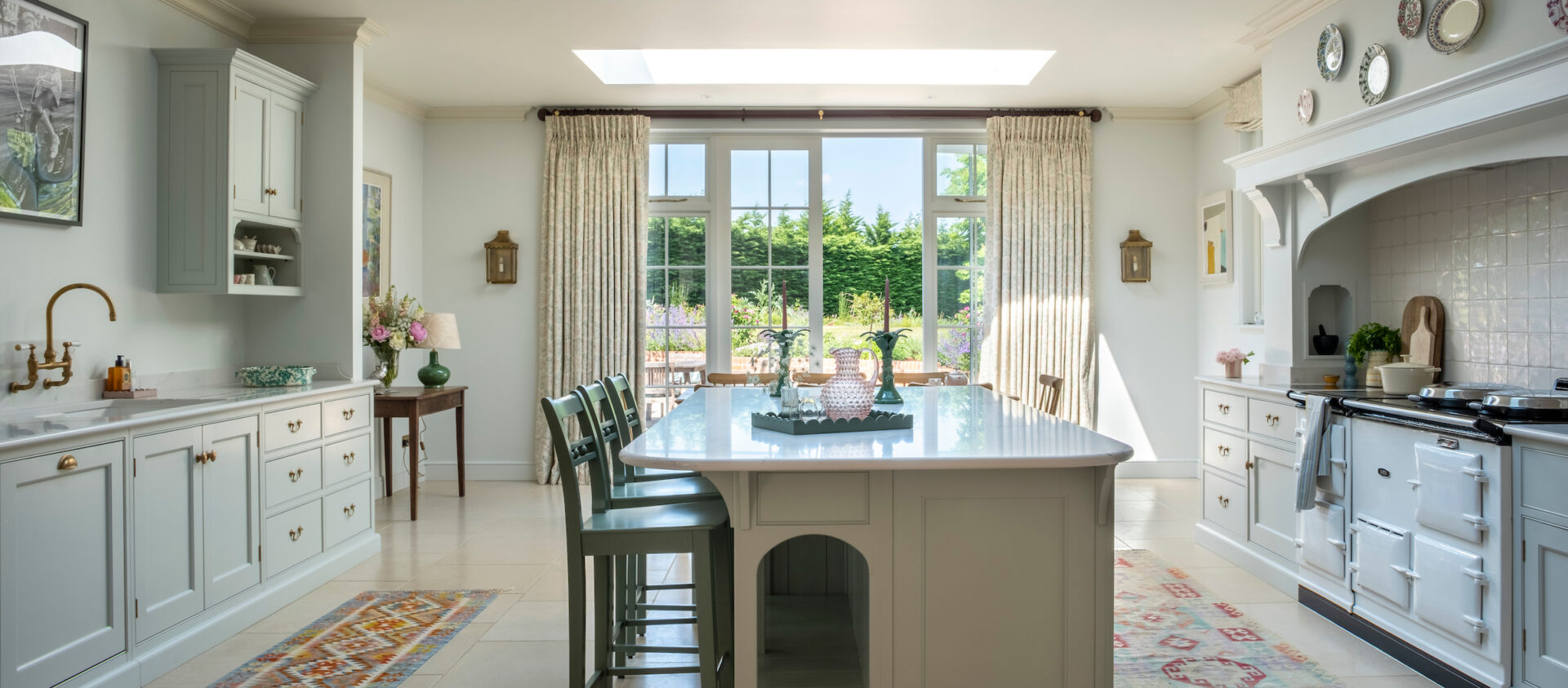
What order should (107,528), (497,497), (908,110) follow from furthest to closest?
(908,110) < (497,497) < (107,528)

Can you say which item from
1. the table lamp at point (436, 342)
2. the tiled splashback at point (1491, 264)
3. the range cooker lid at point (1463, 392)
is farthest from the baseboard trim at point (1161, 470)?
the table lamp at point (436, 342)

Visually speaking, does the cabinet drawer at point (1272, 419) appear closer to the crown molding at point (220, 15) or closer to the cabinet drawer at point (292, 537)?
the cabinet drawer at point (292, 537)

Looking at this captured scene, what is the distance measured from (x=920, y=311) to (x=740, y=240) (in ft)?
4.60

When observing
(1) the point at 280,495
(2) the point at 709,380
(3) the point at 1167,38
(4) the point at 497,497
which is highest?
(3) the point at 1167,38

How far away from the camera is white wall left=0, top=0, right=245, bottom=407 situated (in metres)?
3.02

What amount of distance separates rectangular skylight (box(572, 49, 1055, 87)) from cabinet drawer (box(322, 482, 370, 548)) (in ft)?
9.26

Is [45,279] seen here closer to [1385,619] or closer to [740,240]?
[740,240]

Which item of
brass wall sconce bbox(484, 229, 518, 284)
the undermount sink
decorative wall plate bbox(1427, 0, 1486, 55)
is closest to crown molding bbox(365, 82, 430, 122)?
brass wall sconce bbox(484, 229, 518, 284)

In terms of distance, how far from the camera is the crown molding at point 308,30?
4.24 metres

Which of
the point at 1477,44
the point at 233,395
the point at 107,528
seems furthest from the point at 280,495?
the point at 1477,44

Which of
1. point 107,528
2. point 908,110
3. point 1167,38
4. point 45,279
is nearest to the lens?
point 107,528

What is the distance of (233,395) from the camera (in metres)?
3.48

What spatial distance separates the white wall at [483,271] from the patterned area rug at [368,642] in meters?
2.53

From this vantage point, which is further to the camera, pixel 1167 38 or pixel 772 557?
pixel 1167 38
